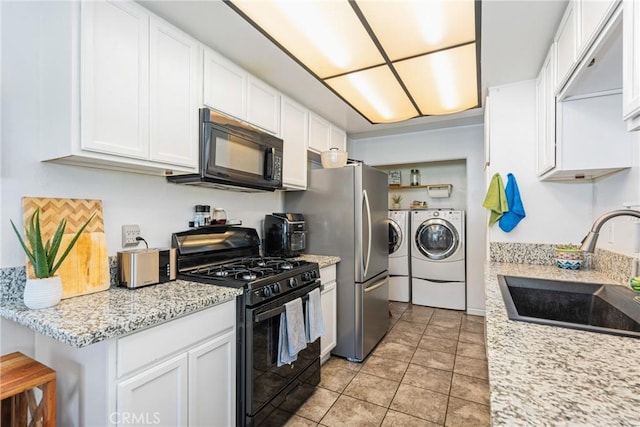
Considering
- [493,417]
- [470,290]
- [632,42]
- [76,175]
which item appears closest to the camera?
[493,417]

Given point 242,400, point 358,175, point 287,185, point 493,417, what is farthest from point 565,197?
point 242,400

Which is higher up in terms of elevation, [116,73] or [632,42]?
[116,73]

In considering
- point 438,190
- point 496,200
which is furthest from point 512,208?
point 438,190

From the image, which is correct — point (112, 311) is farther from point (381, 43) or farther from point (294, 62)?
point (381, 43)

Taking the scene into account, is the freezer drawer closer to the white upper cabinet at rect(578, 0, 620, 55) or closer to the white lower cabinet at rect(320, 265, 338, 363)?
the white lower cabinet at rect(320, 265, 338, 363)

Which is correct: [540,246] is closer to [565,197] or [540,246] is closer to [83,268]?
[565,197]

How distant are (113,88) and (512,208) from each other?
274 cm

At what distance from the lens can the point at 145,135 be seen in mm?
1568

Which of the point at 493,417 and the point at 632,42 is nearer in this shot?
the point at 493,417

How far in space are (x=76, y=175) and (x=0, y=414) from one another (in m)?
1.05

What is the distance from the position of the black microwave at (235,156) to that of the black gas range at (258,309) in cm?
41

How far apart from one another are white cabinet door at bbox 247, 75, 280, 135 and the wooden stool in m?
1.75

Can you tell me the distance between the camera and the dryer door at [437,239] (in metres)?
4.02

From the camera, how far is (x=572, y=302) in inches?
62.8
